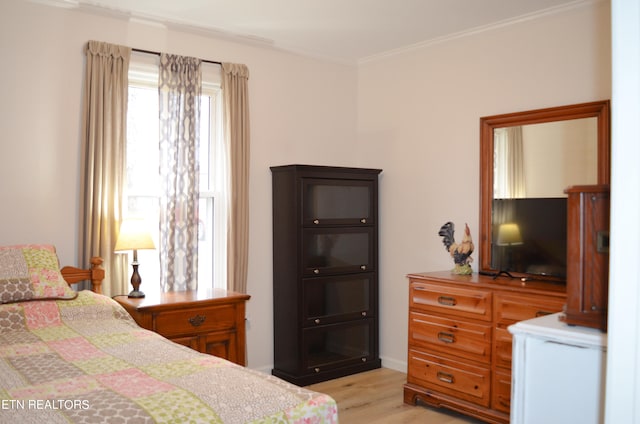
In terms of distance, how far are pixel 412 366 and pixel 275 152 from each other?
1.93 metres

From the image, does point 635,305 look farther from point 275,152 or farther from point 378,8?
point 275,152

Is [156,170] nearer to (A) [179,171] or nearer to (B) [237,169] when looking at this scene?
(A) [179,171]

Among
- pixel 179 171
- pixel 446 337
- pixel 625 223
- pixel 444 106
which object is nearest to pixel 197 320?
pixel 179 171

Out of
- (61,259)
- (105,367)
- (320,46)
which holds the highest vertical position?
(320,46)

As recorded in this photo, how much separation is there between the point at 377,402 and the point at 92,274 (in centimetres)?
206

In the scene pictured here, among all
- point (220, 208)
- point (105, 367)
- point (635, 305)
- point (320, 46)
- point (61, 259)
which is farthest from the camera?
point (320, 46)

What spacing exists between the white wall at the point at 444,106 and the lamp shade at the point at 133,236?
208cm

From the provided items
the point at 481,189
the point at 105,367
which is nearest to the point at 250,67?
the point at 481,189

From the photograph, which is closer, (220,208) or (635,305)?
(635,305)

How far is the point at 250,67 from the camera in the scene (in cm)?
443

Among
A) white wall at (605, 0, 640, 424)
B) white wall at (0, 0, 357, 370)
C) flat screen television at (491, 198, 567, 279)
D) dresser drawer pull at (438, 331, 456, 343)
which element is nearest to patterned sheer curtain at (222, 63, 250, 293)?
white wall at (0, 0, 357, 370)

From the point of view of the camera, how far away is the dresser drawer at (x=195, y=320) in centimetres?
344

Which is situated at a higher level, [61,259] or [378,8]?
[378,8]

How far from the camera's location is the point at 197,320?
11.7 ft
